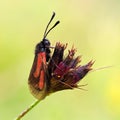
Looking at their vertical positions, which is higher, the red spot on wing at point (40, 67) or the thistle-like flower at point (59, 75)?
the red spot on wing at point (40, 67)

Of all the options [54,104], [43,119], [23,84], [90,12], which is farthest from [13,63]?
[90,12]

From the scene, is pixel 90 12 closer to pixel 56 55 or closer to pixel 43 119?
pixel 43 119

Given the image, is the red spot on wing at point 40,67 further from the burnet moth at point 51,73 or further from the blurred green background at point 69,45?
the blurred green background at point 69,45

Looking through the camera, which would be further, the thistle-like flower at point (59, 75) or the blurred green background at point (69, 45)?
the blurred green background at point (69, 45)

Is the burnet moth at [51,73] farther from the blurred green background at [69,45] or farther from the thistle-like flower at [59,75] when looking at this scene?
the blurred green background at [69,45]

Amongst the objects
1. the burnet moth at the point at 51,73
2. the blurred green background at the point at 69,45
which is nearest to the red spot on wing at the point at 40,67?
the burnet moth at the point at 51,73

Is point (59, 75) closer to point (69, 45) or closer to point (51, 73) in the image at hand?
point (51, 73)

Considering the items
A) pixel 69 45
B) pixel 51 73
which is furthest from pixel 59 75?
pixel 69 45
